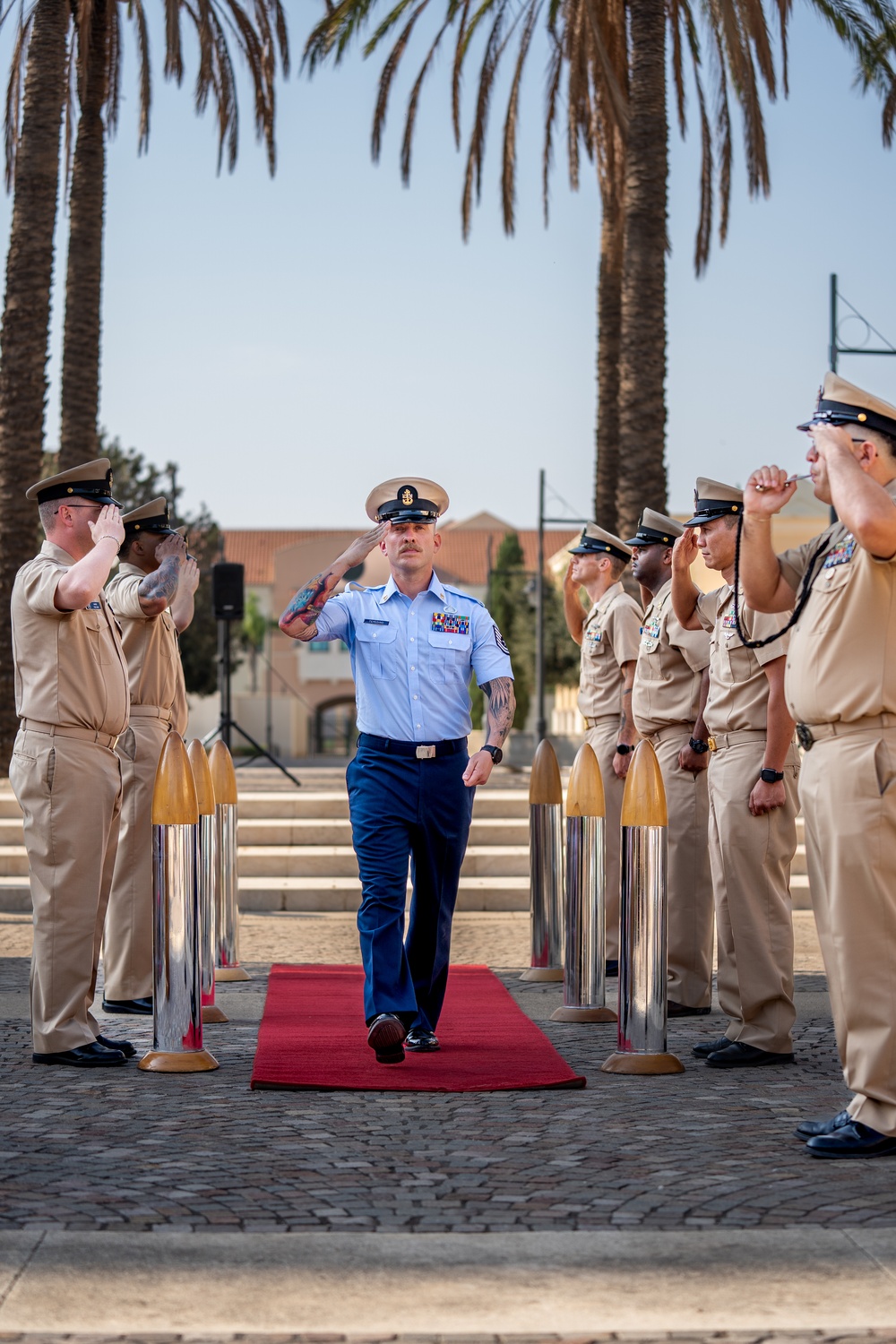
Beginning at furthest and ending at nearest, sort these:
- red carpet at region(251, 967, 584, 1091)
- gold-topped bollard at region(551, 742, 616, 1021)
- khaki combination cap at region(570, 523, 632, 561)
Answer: khaki combination cap at region(570, 523, 632, 561), gold-topped bollard at region(551, 742, 616, 1021), red carpet at region(251, 967, 584, 1091)

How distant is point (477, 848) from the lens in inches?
561

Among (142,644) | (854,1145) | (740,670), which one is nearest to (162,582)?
(142,644)

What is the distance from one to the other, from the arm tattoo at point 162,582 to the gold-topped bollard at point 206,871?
2.50ft

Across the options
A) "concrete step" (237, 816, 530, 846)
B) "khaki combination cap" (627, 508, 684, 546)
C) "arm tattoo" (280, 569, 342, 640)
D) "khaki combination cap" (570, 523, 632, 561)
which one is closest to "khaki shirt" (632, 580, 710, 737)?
"khaki combination cap" (627, 508, 684, 546)

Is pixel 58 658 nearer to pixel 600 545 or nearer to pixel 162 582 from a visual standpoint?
pixel 162 582

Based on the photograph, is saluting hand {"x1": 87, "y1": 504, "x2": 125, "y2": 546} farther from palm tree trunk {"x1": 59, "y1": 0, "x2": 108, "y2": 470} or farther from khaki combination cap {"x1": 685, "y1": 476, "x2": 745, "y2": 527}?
palm tree trunk {"x1": 59, "y1": 0, "x2": 108, "y2": 470}

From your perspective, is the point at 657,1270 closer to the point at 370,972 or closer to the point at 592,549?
the point at 370,972

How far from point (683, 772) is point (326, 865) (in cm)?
618

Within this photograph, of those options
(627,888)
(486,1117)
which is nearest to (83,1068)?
(486,1117)

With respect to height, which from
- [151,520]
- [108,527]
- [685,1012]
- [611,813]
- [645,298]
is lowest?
[685,1012]

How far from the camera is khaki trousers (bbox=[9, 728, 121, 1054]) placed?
6.57 m

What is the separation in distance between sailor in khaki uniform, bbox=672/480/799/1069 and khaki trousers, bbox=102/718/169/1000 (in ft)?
8.90

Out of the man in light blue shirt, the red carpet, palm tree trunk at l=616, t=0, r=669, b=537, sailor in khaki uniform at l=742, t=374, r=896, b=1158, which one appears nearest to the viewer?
sailor in khaki uniform at l=742, t=374, r=896, b=1158

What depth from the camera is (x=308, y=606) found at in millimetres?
6699
